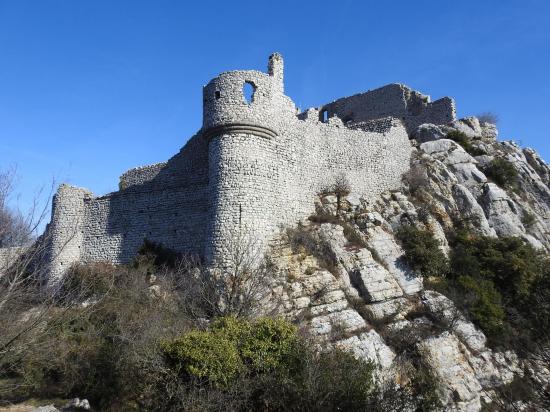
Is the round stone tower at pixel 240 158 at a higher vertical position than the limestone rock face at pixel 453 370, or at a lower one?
higher

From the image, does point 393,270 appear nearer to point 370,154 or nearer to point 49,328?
point 370,154

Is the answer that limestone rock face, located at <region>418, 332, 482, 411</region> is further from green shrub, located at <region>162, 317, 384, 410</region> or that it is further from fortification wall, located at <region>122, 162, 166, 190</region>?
fortification wall, located at <region>122, 162, 166, 190</region>

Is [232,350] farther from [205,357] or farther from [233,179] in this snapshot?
[233,179]

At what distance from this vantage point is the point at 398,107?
3566 cm

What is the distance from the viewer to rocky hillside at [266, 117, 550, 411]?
56.1 feet

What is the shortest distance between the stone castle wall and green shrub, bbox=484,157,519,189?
5.23 m

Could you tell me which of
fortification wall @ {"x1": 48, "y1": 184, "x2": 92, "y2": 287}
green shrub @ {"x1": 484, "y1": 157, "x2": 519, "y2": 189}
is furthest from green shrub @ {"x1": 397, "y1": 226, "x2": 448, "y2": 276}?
fortification wall @ {"x1": 48, "y1": 184, "x2": 92, "y2": 287}

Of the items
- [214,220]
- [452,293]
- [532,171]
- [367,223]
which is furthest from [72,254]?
[532,171]

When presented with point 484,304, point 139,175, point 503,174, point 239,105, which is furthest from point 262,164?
point 503,174

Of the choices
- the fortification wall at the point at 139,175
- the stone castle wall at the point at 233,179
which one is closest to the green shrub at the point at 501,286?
the stone castle wall at the point at 233,179

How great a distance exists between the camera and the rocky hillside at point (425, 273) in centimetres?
1709

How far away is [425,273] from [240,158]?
9844 mm

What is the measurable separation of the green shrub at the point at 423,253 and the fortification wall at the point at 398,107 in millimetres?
14671

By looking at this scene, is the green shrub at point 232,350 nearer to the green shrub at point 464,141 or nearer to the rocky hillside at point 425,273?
the rocky hillside at point 425,273
